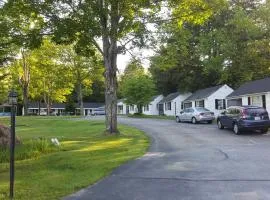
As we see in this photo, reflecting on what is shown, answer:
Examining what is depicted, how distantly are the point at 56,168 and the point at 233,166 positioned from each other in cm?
504

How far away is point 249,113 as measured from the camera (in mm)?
25312

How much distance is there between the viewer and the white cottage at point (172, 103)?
66.5m

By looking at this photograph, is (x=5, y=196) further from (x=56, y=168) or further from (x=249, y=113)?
(x=249, y=113)

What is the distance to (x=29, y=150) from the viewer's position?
651 inches

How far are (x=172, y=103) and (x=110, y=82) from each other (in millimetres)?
43586

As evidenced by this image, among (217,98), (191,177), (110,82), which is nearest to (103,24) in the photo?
(110,82)

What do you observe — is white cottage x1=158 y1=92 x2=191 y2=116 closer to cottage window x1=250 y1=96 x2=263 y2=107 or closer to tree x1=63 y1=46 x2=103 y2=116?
tree x1=63 y1=46 x2=103 y2=116

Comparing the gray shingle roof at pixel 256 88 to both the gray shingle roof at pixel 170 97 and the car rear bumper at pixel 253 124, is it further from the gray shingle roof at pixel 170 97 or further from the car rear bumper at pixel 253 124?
the gray shingle roof at pixel 170 97

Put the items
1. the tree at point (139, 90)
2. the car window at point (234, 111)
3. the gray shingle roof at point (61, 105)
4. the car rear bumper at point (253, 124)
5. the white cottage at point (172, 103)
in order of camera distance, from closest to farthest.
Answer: the car rear bumper at point (253, 124) < the car window at point (234, 111) < the tree at point (139, 90) < the white cottage at point (172, 103) < the gray shingle roof at point (61, 105)

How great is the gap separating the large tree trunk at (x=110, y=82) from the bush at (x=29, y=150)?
22.7ft

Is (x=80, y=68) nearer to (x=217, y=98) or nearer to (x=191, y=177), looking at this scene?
(x=217, y=98)

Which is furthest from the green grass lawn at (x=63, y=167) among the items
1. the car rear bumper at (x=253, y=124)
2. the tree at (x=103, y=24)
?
the car rear bumper at (x=253, y=124)

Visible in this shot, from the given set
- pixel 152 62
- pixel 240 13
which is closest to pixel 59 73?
pixel 240 13

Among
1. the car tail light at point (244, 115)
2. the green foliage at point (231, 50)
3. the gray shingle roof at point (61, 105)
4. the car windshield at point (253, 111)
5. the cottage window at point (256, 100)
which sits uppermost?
the green foliage at point (231, 50)
